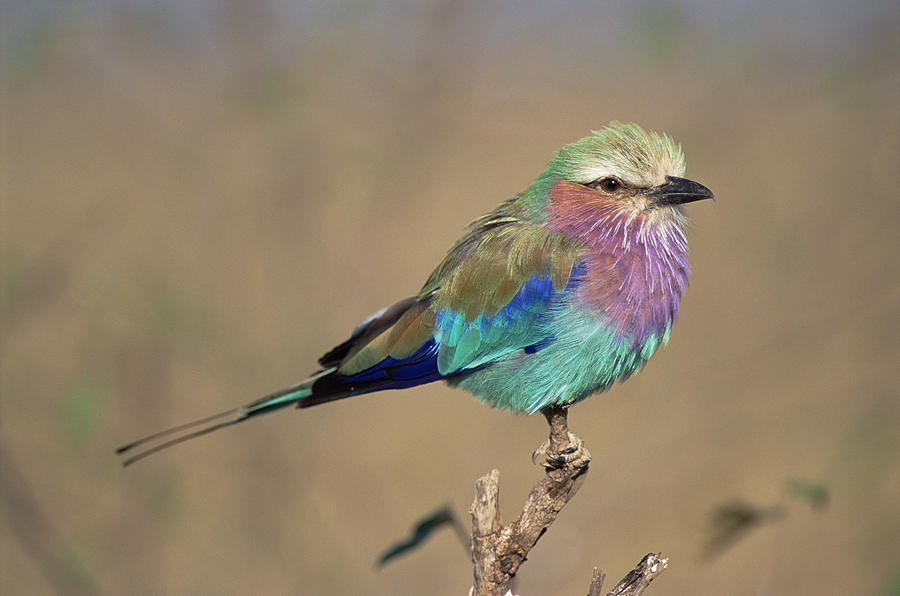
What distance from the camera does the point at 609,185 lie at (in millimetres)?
3471

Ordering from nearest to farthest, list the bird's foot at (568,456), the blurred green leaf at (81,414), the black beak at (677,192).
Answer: the bird's foot at (568,456)
the black beak at (677,192)
the blurred green leaf at (81,414)

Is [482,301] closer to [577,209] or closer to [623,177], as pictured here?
[577,209]

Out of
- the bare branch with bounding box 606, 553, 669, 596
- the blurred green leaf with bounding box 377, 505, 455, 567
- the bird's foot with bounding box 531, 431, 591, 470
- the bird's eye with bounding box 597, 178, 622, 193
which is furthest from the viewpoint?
the bird's eye with bounding box 597, 178, 622, 193

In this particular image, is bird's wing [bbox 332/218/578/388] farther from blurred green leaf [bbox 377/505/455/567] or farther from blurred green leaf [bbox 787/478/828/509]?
blurred green leaf [bbox 787/478/828/509]

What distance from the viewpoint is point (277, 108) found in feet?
17.5

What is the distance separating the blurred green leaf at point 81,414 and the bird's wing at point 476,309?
1.88 metres

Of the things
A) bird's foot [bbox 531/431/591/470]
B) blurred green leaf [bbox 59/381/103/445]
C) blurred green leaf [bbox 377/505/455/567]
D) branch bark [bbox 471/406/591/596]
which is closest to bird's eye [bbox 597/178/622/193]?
bird's foot [bbox 531/431/591/470]

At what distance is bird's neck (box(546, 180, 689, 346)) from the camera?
3.24m

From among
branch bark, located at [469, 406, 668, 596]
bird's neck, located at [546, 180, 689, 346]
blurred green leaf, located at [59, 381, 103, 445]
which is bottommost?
branch bark, located at [469, 406, 668, 596]

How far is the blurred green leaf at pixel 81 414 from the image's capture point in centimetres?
475

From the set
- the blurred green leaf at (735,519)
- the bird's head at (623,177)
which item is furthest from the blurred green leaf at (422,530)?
the bird's head at (623,177)

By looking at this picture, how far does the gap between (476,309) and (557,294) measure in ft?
1.16

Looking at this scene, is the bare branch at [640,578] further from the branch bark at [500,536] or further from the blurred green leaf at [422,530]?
the blurred green leaf at [422,530]

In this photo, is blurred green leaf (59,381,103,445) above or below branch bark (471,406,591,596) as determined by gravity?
above
